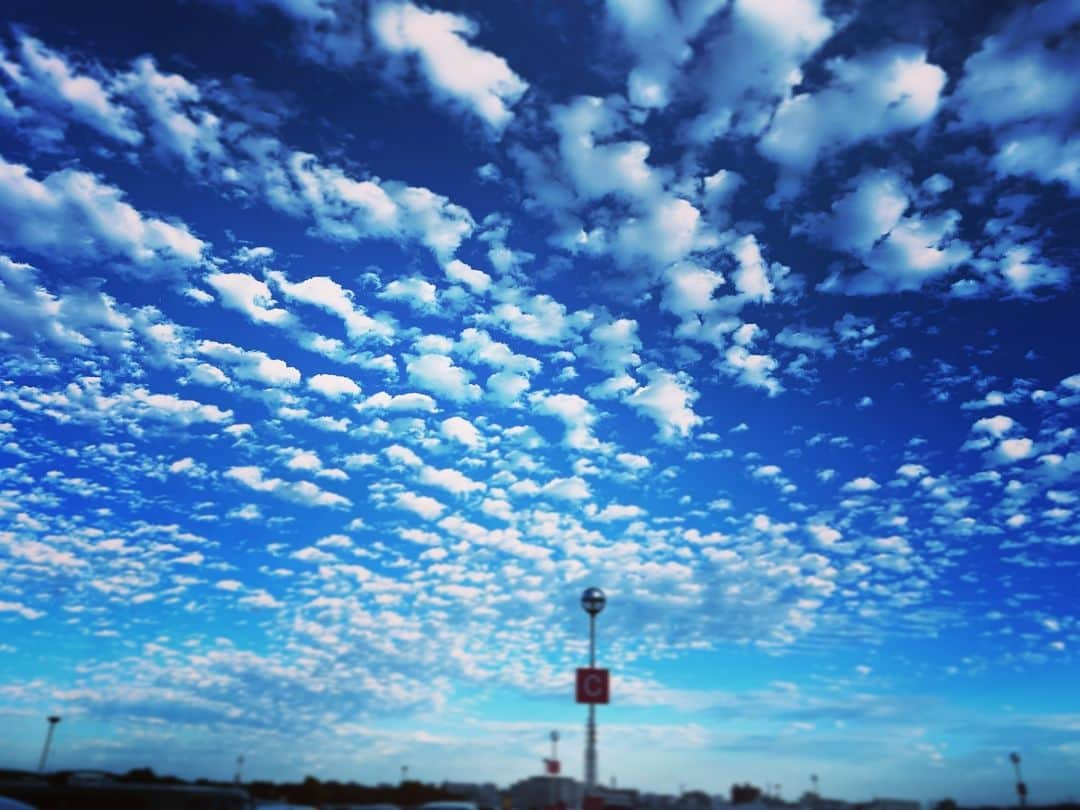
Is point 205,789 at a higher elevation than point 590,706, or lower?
lower

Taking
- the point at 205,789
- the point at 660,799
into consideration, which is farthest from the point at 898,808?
the point at 205,789

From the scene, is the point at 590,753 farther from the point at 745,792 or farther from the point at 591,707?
the point at 745,792

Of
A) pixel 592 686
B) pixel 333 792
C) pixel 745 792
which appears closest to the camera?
pixel 592 686

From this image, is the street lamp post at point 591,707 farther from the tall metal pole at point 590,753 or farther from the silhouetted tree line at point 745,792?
the silhouetted tree line at point 745,792

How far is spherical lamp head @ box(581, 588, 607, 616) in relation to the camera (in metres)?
20.2

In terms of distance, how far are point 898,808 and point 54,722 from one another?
76523mm

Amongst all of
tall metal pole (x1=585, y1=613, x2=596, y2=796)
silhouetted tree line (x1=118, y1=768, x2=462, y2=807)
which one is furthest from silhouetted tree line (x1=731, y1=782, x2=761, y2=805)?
tall metal pole (x1=585, y1=613, x2=596, y2=796)

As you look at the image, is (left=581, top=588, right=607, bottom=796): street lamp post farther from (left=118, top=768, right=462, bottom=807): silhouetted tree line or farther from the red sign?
(left=118, top=768, right=462, bottom=807): silhouetted tree line

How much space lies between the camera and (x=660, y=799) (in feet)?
243

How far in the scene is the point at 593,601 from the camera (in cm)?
2028

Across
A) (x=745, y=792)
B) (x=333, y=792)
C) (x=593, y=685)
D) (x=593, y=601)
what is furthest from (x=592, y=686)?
(x=745, y=792)

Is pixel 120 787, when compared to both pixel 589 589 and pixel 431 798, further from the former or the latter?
pixel 431 798

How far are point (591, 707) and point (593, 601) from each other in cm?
274

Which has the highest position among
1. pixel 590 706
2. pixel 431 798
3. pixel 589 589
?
pixel 589 589
